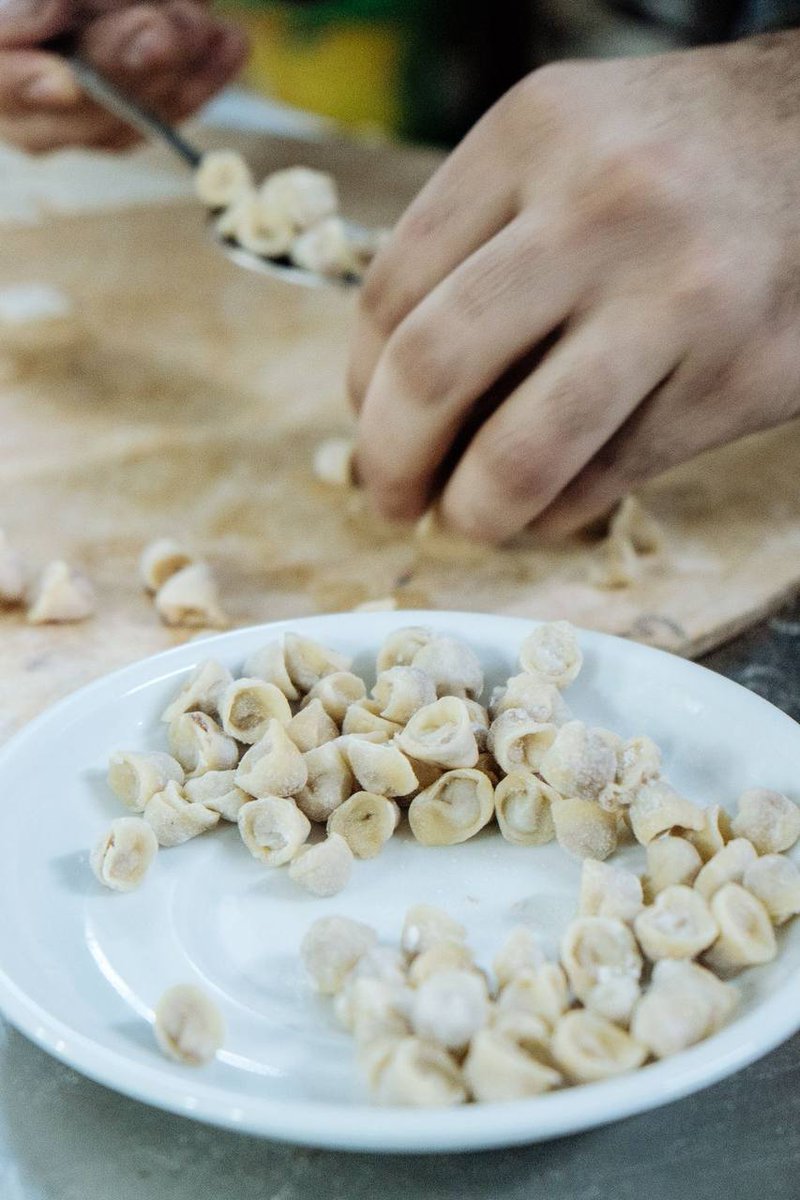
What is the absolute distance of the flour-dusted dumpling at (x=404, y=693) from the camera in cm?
72

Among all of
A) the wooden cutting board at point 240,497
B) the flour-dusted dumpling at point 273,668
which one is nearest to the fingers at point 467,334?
the wooden cutting board at point 240,497

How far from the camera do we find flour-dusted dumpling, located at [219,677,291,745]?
73 cm

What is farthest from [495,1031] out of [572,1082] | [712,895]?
[712,895]

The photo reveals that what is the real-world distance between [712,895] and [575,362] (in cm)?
39

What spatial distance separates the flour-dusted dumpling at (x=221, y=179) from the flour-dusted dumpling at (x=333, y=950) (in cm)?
100

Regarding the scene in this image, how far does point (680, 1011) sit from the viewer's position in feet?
1.71

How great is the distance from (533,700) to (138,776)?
0.22 metres

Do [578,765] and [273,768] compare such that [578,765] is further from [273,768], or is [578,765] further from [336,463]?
[336,463]

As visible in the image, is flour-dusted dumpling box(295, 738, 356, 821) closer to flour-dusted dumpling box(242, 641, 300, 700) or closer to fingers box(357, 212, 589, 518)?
flour-dusted dumpling box(242, 641, 300, 700)

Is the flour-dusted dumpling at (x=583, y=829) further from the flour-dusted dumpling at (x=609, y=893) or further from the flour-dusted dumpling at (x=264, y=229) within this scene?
the flour-dusted dumpling at (x=264, y=229)

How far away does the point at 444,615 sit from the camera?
0.82 meters

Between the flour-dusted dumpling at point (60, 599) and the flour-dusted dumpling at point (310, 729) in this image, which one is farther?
the flour-dusted dumpling at point (60, 599)

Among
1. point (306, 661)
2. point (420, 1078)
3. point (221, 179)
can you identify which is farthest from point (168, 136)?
point (420, 1078)

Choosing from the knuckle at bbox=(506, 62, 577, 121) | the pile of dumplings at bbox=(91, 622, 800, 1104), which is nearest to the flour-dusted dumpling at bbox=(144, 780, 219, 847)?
the pile of dumplings at bbox=(91, 622, 800, 1104)
